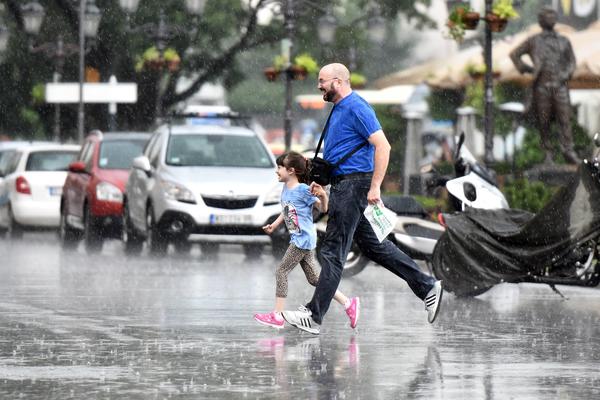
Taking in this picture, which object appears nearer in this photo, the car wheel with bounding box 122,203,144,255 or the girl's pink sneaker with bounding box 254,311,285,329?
the girl's pink sneaker with bounding box 254,311,285,329

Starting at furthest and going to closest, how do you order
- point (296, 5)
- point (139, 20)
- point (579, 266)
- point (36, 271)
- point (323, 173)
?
point (139, 20)
point (296, 5)
point (36, 271)
point (579, 266)
point (323, 173)

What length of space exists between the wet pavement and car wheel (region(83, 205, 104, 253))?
256 inches

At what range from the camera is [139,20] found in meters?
48.2

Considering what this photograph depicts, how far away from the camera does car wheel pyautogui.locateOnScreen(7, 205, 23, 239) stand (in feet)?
93.6

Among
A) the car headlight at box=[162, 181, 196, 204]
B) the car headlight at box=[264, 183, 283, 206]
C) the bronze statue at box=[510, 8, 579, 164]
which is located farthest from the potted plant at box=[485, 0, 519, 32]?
the car headlight at box=[162, 181, 196, 204]

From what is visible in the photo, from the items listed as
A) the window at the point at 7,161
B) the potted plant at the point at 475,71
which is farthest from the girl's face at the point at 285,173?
the potted plant at the point at 475,71

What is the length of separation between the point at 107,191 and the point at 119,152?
112 centimetres

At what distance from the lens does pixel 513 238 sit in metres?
15.4

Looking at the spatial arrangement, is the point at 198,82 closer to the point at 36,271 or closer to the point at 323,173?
the point at 36,271

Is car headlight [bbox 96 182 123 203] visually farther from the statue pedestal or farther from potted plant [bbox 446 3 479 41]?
the statue pedestal

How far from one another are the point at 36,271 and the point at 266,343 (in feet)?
27.1

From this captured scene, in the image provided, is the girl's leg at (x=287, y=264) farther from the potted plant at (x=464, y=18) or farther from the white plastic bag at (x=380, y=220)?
the potted plant at (x=464, y=18)

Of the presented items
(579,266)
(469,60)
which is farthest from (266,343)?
(469,60)

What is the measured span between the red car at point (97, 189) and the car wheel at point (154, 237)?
62.4 inches
